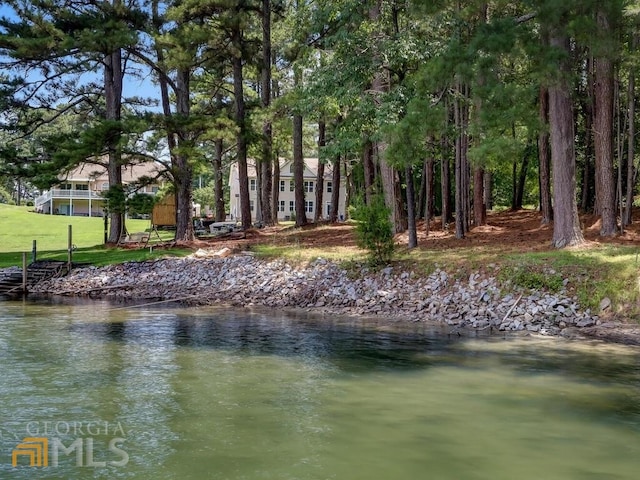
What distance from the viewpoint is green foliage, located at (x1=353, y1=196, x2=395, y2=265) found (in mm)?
16938

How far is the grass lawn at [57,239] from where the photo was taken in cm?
2369

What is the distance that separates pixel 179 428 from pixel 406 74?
49.9 ft

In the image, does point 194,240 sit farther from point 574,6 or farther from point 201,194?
point 201,194

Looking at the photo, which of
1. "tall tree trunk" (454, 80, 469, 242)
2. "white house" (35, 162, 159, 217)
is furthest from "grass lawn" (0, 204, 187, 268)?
"tall tree trunk" (454, 80, 469, 242)

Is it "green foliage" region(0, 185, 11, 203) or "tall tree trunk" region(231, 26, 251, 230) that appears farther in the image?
"green foliage" region(0, 185, 11, 203)

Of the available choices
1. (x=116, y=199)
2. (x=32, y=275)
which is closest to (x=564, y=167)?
(x=116, y=199)

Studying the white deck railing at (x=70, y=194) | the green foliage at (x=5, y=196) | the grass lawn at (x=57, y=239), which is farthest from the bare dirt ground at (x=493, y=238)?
the green foliage at (x=5, y=196)

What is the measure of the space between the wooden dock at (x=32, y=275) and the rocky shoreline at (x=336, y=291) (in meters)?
0.46

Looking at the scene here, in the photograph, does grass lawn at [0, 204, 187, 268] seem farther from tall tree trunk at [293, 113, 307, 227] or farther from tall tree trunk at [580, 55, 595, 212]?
tall tree trunk at [580, 55, 595, 212]

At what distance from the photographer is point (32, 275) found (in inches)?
863

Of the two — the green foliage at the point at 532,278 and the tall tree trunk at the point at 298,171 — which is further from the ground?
the tall tree trunk at the point at 298,171

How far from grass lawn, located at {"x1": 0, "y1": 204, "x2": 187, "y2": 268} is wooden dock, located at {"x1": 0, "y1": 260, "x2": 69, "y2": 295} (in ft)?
3.46

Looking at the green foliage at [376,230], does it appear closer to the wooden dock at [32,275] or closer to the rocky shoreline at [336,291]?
the rocky shoreline at [336,291]

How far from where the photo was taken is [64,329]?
44.4 ft
